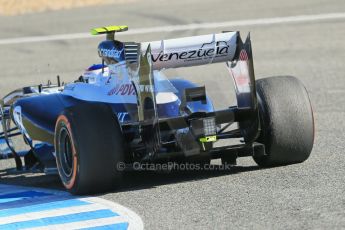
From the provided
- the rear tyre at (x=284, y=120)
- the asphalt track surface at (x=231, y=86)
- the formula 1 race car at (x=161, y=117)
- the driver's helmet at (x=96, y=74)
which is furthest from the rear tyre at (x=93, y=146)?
the rear tyre at (x=284, y=120)

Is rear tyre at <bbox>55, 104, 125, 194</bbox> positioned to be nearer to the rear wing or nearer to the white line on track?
the rear wing

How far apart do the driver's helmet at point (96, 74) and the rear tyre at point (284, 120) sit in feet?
5.10

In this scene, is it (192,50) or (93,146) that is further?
(192,50)

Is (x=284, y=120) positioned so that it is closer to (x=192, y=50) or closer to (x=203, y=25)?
(x=192, y=50)

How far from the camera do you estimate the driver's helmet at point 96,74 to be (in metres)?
8.92

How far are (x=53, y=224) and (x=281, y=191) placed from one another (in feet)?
6.40

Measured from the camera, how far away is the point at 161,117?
8344mm

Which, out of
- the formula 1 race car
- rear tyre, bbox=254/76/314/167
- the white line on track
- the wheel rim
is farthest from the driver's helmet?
the white line on track

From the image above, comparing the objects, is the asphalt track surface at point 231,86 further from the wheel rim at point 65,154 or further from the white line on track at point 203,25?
the wheel rim at point 65,154

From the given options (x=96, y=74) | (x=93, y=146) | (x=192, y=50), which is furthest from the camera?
(x=96, y=74)

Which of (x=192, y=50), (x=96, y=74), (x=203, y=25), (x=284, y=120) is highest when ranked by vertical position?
(x=203, y=25)

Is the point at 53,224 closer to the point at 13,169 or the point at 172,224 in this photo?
the point at 172,224

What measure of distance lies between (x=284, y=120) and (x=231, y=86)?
23.2 ft

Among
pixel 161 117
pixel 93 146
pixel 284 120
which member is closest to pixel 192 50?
pixel 161 117
